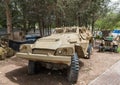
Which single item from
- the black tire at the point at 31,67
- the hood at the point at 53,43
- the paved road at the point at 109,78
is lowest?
the paved road at the point at 109,78

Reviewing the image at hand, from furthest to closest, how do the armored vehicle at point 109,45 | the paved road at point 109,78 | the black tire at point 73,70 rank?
the armored vehicle at point 109,45
the paved road at point 109,78
the black tire at point 73,70

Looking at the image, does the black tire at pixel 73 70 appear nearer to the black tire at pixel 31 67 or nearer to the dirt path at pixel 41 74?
the dirt path at pixel 41 74

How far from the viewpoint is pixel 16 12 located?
61.5ft

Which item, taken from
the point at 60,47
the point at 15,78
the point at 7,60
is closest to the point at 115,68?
the point at 60,47

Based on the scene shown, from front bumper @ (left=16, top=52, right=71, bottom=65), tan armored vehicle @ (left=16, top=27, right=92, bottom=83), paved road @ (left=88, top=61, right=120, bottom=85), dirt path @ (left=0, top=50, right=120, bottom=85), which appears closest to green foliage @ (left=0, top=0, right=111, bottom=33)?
dirt path @ (left=0, top=50, right=120, bottom=85)

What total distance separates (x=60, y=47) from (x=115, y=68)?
3.24 m

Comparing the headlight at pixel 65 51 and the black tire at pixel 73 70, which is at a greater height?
the headlight at pixel 65 51

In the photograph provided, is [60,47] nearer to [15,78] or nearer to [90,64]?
[15,78]

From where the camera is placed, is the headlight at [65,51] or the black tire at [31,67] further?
the black tire at [31,67]

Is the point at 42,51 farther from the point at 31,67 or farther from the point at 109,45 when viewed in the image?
the point at 109,45

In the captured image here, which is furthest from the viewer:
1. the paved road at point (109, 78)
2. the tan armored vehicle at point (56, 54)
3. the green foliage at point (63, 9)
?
the green foliage at point (63, 9)

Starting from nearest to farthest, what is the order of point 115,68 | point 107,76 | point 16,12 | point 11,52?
point 107,76 → point 115,68 → point 11,52 → point 16,12

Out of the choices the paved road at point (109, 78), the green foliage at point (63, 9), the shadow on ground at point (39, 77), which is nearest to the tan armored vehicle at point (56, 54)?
the shadow on ground at point (39, 77)

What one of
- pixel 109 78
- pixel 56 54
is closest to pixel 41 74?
pixel 56 54
